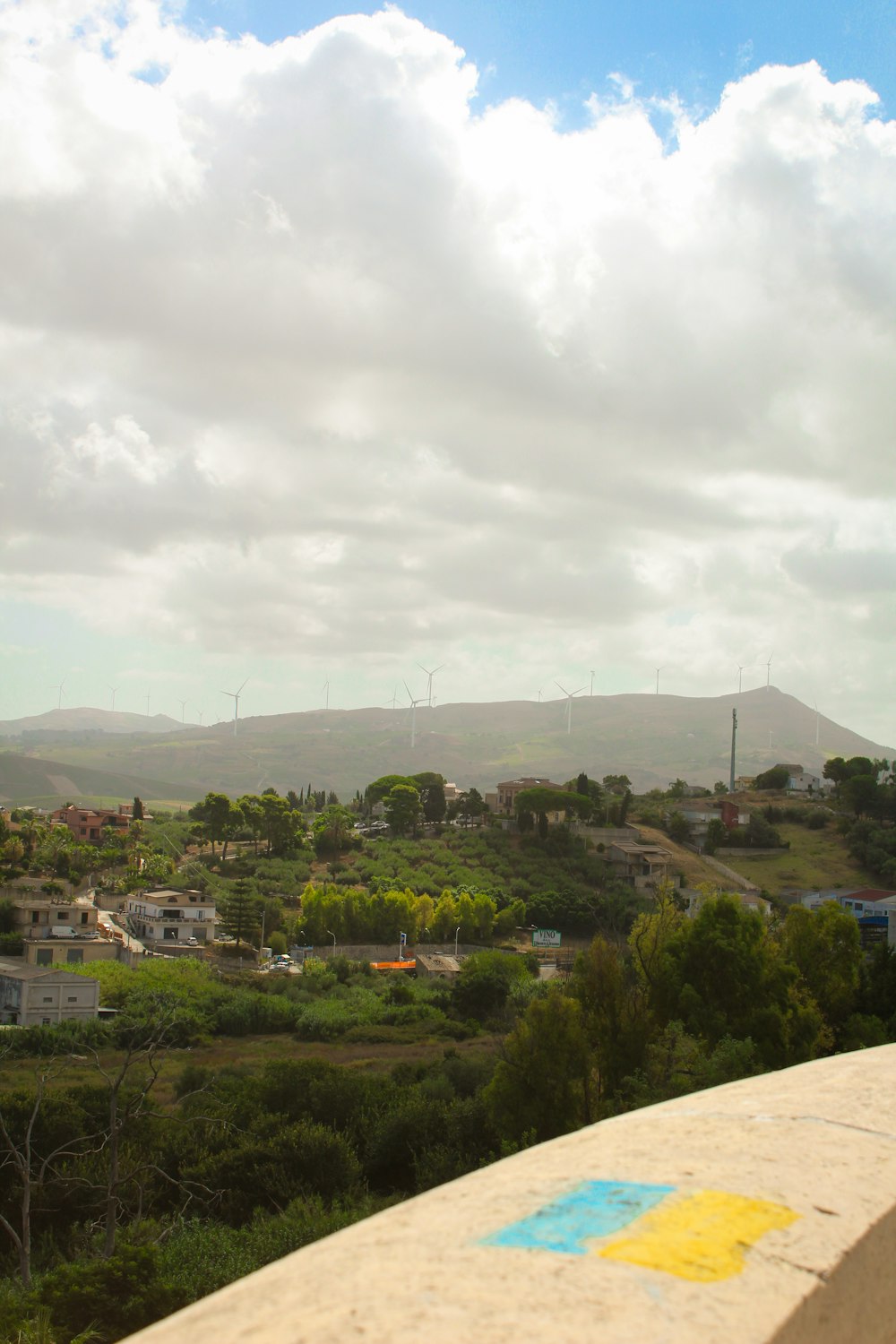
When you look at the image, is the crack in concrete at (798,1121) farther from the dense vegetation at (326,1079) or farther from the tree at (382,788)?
the tree at (382,788)

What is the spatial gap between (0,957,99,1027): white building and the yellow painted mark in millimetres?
41627

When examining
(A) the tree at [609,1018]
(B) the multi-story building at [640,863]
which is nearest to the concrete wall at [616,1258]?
(A) the tree at [609,1018]

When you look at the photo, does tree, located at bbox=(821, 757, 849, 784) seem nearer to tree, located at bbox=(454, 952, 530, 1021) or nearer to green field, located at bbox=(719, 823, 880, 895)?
green field, located at bbox=(719, 823, 880, 895)

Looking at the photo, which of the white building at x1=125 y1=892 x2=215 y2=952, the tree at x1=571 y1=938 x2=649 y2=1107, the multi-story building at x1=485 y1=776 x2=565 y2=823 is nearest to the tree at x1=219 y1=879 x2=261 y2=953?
the white building at x1=125 y1=892 x2=215 y2=952

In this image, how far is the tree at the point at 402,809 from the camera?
8062cm

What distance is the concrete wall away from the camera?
1475mm

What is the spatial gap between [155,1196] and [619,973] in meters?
9.72

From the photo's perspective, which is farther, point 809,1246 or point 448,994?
point 448,994

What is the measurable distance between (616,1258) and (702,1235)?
0.18 m

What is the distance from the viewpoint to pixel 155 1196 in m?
20.2

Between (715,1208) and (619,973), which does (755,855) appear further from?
(715,1208)

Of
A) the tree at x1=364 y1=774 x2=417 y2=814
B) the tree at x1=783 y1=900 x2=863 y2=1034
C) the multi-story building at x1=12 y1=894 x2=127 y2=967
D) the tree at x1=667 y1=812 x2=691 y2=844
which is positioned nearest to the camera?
the tree at x1=783 y1=900 x2=863 y2=1034

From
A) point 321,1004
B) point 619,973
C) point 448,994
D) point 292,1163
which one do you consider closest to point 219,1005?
point 321,1004

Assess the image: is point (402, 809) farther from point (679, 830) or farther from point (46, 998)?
point (46, 998)
